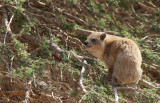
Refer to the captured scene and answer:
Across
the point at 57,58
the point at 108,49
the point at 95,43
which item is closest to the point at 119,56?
the point at 108,49

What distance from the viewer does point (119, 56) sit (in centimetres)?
451

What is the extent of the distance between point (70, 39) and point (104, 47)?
3.36 feet

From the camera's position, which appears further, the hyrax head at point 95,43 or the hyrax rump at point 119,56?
the hyrax head at point 95,43

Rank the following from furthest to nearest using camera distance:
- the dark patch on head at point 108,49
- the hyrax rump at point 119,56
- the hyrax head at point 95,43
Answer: the hyrax head at point 95,43
the dark patch on head at point 108,49
the hyrax rump at point 119,56

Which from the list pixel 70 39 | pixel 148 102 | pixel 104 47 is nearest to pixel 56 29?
pixel 70 39

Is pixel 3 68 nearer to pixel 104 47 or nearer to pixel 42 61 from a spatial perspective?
pixel 42 61

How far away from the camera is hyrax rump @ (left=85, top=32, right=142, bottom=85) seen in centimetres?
436

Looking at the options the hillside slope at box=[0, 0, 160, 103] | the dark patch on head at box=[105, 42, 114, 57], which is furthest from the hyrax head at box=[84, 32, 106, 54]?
the hillside slope at box=[0, 0, 160, 103]

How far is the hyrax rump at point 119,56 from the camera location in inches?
171

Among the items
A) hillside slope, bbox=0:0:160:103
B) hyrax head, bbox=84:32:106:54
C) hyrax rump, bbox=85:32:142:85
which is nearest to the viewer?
hillside slope, bbox=0:0:160:103

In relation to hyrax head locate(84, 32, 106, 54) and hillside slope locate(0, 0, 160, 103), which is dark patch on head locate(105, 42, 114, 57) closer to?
hyrax head locate(84, 32, 106, 54)

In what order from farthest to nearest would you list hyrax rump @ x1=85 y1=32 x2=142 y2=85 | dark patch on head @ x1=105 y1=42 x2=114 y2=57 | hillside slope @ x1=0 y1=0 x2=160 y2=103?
dark patch on head @ x1=105 y1=42 x2=114 y2=57 → hyrax rump @ x1=85 y1=32 x2=142 y2=85 → hillside slope @ x1=0 y1=0 x2=160 y2=103

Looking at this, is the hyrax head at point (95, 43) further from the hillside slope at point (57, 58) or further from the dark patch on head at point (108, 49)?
the hillside slope at point (57, 58)

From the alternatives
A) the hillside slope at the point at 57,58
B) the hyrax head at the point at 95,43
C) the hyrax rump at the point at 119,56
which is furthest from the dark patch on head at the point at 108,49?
the hillside slope at the point at 57,58
